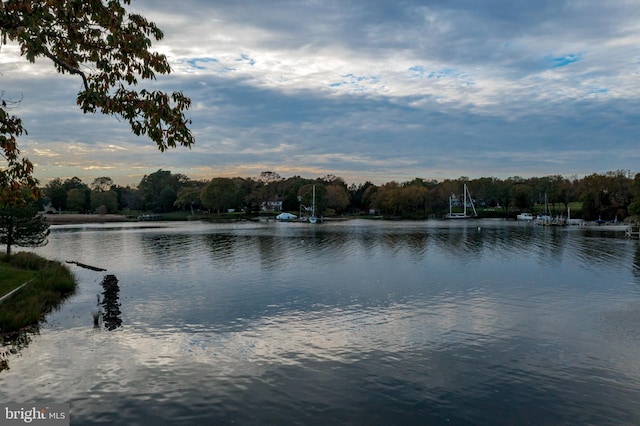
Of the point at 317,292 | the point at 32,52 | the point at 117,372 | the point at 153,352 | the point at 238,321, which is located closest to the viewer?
the point at 32,52

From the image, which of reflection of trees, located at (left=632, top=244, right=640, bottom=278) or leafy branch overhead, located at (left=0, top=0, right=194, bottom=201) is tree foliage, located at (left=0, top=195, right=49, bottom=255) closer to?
leafy branch overhead, located at (left=0, top=0, right=194, bottom=201)

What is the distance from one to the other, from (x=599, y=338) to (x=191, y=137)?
22.4 metres

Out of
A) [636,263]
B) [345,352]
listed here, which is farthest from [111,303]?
[636,263]

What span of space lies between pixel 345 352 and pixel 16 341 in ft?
52.1

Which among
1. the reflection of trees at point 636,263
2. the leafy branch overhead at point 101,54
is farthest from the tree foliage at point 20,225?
the reflection of trees at point 636,263

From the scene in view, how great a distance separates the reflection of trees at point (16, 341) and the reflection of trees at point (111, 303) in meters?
3.52

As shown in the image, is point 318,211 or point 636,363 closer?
point 636,363

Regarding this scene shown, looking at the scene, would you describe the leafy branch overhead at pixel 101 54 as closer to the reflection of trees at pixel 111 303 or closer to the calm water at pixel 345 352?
the calm water at pixel 345 352

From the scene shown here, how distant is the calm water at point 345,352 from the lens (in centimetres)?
1560

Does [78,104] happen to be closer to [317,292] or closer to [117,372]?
[117,372]

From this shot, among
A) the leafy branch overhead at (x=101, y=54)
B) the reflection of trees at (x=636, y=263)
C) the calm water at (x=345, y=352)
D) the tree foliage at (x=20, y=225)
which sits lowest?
the calm water at (x=345, y=352)

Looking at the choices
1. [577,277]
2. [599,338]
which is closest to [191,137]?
[599,338]

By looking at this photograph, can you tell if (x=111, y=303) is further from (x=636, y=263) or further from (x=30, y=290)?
(x=636, y=263)

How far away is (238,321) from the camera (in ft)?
88.3
